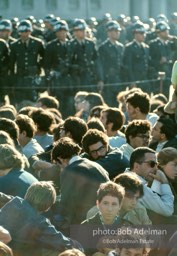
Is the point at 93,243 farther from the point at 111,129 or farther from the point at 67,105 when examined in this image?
the point at 67,105

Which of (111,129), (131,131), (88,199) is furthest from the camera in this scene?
(111,129)

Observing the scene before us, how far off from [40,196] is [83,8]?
43792 millimetres

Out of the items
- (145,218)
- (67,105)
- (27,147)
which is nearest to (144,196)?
(145,218)

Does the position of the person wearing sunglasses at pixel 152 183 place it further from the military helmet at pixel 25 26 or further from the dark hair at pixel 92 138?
the military helmet at pixel 25 26

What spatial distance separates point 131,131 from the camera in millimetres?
11680

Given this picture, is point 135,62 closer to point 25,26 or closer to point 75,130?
point 25,26

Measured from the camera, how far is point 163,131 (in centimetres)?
1192

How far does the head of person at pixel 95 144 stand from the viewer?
10.9 m

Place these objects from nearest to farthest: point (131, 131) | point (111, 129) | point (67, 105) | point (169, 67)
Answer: point (131, 131) → point (111, 129) → point (67, 105) → point (169, 67)

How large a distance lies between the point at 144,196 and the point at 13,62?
1240 cm

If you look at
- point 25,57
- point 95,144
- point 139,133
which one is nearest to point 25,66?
point 25,57

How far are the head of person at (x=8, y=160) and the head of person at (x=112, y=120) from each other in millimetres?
2566

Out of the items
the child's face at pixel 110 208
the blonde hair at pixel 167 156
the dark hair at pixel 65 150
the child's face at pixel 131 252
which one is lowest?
the child's face at pixel 131 252

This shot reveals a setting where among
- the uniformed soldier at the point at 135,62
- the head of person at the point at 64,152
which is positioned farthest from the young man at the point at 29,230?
the uniformed soldier at the point at 135,62
